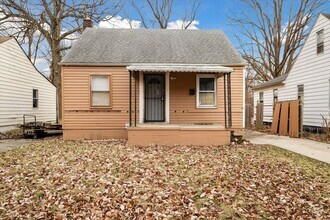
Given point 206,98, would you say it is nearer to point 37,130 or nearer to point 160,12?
point 37,130

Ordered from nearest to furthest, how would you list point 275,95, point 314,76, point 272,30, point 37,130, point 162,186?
point 162,186 < point 37,130 < point 314,76 < point 275,95 < point 272,30

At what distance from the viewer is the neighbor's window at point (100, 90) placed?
420 inches

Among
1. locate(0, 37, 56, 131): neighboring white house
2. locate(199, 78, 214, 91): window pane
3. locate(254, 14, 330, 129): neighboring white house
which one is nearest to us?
locate(199, 78, 214, 91): window pane

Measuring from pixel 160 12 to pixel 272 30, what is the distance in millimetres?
12155

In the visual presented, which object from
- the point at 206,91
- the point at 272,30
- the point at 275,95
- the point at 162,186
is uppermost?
the point at 272,30

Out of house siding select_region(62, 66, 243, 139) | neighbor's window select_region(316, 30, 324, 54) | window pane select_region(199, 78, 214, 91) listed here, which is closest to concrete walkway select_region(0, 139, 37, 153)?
house siding select_region(62, 66, 243, 139)

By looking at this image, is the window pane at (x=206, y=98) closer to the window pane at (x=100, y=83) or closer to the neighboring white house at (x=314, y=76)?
the window pane at (x=100, y=83)

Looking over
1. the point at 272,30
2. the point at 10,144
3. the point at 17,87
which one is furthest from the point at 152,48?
the point at 272,30

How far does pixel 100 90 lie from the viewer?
35.1ft

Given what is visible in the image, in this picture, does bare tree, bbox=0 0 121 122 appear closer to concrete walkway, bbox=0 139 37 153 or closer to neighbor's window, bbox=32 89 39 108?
neighbor's window, bbox=32 89 39 108

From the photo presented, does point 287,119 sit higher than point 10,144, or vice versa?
point 287,119

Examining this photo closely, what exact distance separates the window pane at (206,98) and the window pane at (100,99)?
4.16 metres

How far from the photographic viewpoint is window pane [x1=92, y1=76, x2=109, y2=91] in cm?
1068

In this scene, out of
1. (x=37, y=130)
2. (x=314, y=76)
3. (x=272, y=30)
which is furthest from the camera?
(x=272, y=30)
